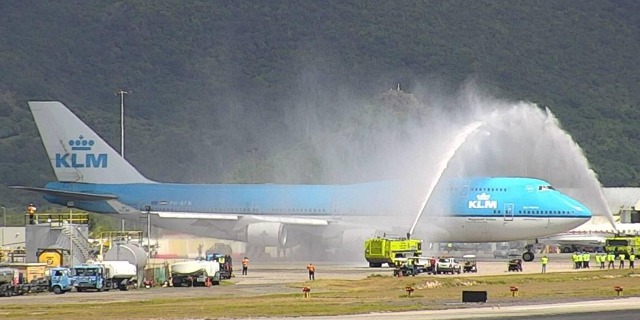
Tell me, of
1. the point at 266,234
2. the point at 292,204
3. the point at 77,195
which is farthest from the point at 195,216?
the point at 77,195

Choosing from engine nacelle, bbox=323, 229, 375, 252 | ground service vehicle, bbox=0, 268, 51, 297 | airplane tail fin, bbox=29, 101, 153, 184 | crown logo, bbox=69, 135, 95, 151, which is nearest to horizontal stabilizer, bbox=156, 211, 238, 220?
engine nacelle, bbox=323, 229, 375, 252

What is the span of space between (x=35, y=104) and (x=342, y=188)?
24.7 metres

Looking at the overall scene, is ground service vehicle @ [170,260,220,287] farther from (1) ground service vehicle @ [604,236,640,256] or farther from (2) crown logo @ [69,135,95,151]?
(1) ground service vehicle @ [604,236,640,256]

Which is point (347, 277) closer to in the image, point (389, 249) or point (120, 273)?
point (389, 249)

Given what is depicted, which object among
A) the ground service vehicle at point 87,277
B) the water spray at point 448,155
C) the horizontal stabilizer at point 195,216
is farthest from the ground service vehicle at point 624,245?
the ground service vehicle at point 87,277

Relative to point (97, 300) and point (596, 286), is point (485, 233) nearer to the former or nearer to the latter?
point (596, 286)

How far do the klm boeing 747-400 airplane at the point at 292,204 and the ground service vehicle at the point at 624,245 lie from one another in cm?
474

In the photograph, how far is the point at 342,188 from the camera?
98.6 m

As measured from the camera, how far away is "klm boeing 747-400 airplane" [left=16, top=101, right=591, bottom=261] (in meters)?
93.1

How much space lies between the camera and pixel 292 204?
9869cm

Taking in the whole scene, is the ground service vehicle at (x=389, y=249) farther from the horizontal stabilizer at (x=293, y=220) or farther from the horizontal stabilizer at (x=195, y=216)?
the horizontal stabilizer at (x=195, y=216)

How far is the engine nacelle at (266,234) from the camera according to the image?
94.1m

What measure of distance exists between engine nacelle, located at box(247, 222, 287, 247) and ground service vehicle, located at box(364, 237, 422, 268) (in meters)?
10.9

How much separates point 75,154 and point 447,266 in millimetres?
36066
